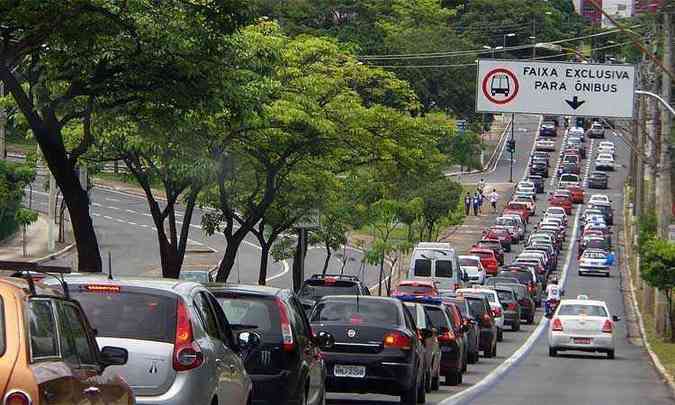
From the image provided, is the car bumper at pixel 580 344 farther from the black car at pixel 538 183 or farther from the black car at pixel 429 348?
the black car at pixel 538 183

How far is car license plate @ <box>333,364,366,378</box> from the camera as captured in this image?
2062 centimetres

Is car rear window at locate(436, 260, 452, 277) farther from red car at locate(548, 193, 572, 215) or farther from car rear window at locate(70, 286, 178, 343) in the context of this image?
red car at locate(548, 193, 572, 215)

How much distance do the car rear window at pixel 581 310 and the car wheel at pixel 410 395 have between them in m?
17.4

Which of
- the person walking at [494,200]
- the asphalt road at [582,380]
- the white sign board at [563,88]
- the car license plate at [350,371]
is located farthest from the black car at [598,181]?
the car license plate at [350,371]

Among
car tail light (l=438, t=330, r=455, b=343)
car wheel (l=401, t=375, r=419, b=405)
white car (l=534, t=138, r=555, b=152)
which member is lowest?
white car (l=534, t=138, r=555, b=152)

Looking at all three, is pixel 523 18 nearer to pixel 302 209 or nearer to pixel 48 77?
pixel 302 209

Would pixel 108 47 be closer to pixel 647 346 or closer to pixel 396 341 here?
pixel 396 341

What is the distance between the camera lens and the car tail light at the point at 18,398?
7.63 m

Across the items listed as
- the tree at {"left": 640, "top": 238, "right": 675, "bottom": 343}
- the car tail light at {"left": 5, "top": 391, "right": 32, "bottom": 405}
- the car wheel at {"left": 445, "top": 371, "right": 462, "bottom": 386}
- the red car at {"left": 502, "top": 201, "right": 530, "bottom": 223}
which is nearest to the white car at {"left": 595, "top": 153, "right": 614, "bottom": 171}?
the red car at {"left": 502, "top": 201, "right": 530, "bottom": 223}

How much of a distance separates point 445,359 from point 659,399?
3753 mm

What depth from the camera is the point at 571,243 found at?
92.6 metres

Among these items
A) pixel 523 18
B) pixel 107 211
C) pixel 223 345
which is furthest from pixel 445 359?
pixel 523 18

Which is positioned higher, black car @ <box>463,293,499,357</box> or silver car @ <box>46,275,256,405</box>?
silver car @ <box>46,275,256,405</box>

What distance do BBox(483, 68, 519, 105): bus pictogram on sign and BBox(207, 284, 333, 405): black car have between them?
25843 millimetres
